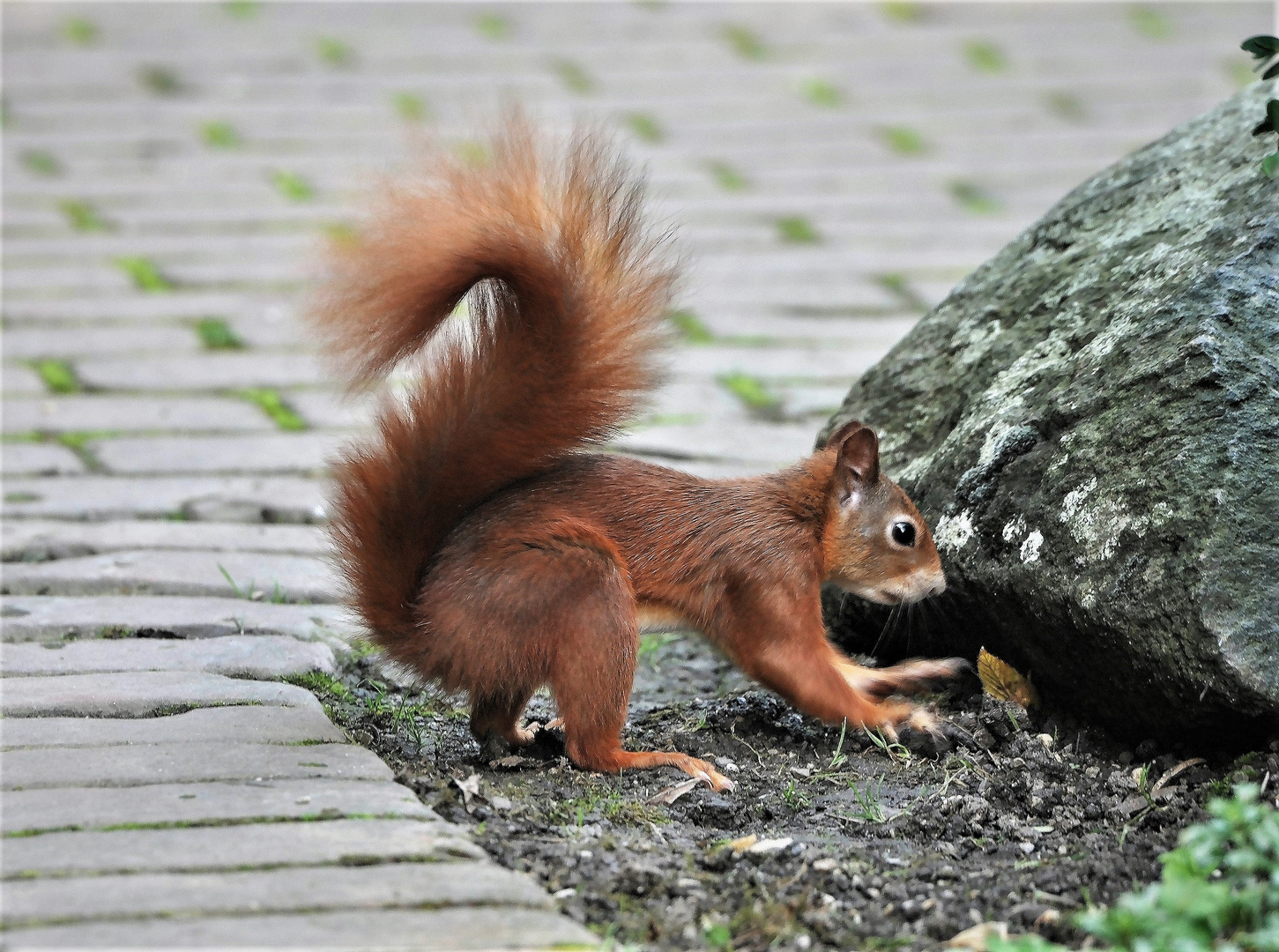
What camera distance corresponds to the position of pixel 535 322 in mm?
2865

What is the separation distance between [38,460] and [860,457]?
2.78m

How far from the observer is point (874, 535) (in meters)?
3.27

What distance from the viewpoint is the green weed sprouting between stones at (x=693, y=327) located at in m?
6.13

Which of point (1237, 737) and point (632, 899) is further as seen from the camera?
point (1237, 737)

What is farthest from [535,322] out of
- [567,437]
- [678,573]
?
[678,573]

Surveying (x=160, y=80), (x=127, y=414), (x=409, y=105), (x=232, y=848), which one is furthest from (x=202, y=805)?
(x=160, y=80)

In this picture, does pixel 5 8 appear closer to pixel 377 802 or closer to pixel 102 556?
pixel 102 556

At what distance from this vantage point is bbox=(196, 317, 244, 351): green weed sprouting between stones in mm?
5852

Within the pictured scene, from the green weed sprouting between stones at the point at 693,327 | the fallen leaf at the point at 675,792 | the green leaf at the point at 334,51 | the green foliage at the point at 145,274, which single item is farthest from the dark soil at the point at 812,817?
the green leaf at the point at 334,51

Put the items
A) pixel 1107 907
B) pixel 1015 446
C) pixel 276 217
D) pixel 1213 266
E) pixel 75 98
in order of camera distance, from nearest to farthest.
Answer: pixel 1107 907 → pixel 1213 266 → pixel 1015 446 → pixel 276 217 → pixel 75 98

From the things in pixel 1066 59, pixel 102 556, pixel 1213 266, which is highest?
pixel 1066 59

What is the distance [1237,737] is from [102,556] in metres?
2.81

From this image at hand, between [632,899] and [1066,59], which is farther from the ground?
[1066,59]

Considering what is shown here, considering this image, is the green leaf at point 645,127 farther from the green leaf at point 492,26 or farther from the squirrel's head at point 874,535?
the squirrel's head at point 874,535
